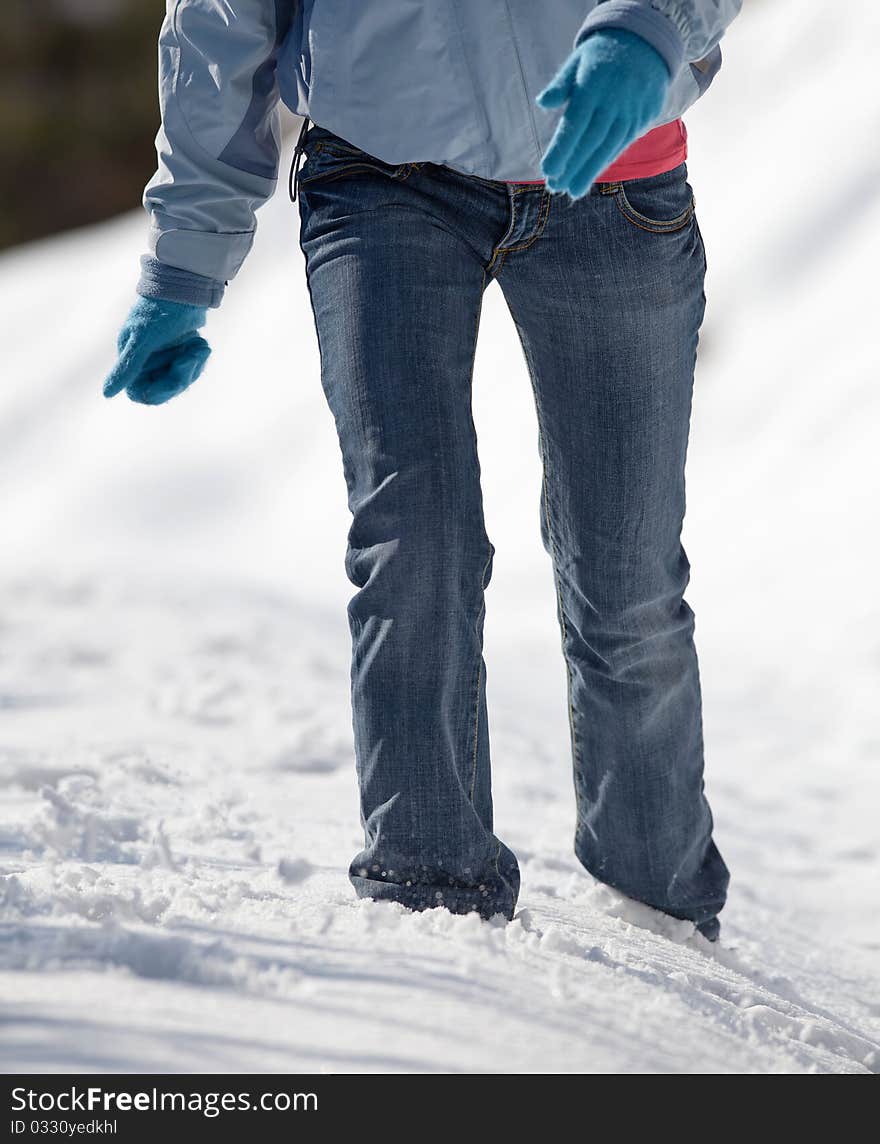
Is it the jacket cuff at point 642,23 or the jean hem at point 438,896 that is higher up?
the jacket cuff at point 642,23

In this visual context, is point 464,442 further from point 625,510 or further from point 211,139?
point 211,139

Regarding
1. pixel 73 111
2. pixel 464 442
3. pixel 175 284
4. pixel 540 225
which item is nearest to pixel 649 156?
pixel 540 225

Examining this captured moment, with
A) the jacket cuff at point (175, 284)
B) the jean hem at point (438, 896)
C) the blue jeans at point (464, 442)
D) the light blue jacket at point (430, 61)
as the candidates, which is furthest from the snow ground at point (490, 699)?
the light blue jacket at point (430, 61)

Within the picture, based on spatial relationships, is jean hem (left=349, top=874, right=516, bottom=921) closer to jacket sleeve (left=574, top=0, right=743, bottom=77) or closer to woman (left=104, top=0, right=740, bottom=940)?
woman (left=104, top=0, right=740, bottom=940)

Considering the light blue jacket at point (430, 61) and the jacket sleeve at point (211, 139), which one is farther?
the jacket sleeve at point (211, 139)

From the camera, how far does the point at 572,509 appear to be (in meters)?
1.70

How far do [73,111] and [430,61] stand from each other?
21897 millimetres

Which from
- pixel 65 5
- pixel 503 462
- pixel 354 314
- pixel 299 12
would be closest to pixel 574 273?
pixel 354 314

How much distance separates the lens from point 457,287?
1546 millimetres

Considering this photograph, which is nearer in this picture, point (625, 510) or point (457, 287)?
point (457, 287)

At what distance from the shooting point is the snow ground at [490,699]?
1.27 metres

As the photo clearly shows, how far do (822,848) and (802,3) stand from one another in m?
8.30

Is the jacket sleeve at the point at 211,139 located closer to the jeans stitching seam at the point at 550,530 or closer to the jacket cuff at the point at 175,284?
the jacket cuff at the point at 175,284

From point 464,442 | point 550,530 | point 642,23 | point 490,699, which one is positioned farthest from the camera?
point 490,699
